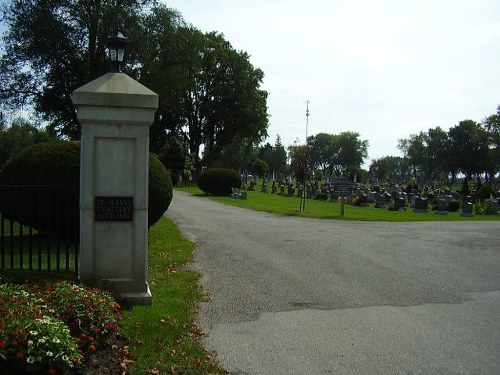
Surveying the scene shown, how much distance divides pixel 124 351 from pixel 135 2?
113 feet

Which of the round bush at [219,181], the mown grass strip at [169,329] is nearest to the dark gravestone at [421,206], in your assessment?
the round bush at [219,181]

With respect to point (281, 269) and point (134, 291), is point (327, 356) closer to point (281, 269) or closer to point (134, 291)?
point (134, 291)

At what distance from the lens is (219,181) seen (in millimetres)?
35875

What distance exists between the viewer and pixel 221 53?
58.3 meters

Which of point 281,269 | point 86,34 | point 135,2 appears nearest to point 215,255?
point 281,269

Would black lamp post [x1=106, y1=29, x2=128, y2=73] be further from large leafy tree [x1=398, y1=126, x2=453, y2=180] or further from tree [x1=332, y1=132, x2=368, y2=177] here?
tree [x1=332, y1=132, x2=368, y2=177]

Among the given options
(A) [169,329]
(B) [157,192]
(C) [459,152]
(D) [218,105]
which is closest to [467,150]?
(C) [459,152]

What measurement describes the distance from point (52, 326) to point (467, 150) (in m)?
86.1

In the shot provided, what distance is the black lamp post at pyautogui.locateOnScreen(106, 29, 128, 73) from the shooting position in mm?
6547

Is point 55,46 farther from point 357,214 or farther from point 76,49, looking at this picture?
point 357,214

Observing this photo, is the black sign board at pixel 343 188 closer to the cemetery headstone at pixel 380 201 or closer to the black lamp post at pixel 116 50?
the cemetery headstone at pixel 380 201

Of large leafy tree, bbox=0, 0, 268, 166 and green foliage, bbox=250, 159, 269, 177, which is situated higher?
large leafy tree, bbox=0, 0, 268, 166

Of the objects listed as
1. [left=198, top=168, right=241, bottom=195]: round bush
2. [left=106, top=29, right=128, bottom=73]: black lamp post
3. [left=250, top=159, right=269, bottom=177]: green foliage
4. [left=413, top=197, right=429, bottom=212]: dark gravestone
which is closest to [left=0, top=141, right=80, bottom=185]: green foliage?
[left=106, top=29, right=128, bottom=73]: black lamp post

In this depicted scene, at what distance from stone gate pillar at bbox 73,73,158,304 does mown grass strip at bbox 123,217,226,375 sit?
494mm
